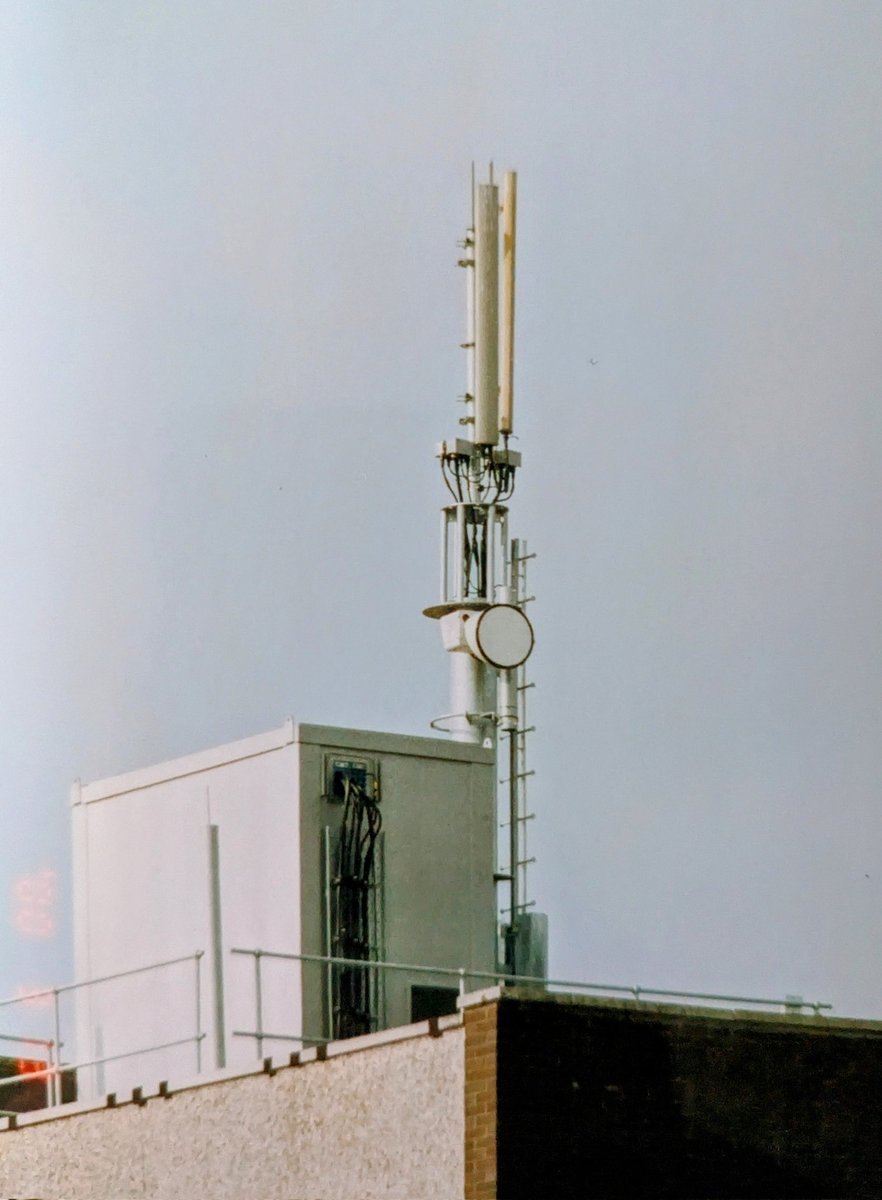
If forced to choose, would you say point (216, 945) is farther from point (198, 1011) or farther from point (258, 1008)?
point (258, 1008)

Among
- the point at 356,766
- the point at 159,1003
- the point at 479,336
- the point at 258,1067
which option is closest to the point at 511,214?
the point at 479,336

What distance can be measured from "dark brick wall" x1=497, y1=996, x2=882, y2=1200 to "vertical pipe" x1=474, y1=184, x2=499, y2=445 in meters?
9.24

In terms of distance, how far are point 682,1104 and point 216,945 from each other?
4265 millimetres

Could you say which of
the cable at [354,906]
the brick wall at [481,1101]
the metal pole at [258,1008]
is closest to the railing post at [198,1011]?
the metal pole at [258,1008]

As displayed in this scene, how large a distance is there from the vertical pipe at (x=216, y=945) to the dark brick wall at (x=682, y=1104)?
3530 millimetres

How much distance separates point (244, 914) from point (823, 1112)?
5792mm

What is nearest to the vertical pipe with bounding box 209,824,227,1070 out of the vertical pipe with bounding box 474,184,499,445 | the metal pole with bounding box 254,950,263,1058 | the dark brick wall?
the metal pole with bounding box 254,950,263,1058

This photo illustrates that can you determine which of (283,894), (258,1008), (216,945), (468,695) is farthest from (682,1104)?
(468,695)

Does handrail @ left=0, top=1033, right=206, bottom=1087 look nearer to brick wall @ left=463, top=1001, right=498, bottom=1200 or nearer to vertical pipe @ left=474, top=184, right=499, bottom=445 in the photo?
brick wall @ left=463, top=1001, right=498, bottom=1200

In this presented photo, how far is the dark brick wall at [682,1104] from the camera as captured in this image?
18328 mm

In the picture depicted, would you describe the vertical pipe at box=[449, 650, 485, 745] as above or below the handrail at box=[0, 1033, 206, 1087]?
above

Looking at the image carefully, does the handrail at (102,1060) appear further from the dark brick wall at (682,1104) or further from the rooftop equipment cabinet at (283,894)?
the dark brick wall at (682,1104)

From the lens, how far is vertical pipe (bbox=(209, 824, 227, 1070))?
20891 mm

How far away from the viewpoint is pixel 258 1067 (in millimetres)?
20016
